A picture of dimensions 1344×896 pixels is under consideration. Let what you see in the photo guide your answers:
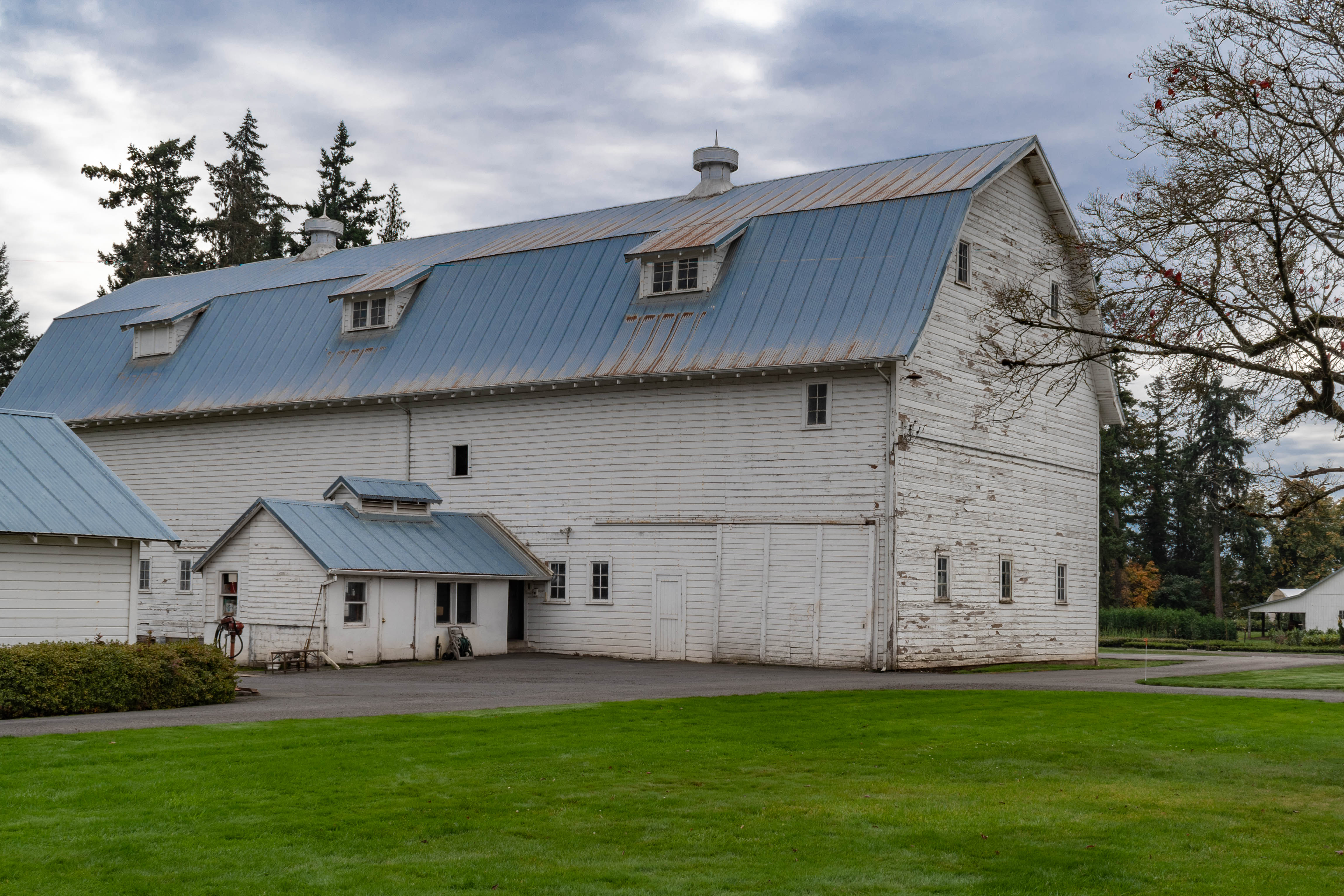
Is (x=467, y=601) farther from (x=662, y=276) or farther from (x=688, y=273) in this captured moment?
(x=688, y=273)

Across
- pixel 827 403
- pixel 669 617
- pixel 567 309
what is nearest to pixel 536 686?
pixel 669 617

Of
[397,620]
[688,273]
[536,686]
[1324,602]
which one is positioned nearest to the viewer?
[536,686]

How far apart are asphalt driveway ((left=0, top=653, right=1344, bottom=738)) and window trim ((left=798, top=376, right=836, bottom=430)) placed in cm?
512

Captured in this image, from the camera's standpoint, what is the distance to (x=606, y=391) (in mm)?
32000

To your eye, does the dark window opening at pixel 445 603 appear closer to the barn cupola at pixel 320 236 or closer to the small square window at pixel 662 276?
the small square window at pixel 662 276

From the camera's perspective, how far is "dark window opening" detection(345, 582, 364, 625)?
1159 inches

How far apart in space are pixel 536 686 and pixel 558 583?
975cm

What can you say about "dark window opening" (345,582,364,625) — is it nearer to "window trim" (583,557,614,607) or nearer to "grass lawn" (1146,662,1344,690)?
"window trim" (583,557,614,607)

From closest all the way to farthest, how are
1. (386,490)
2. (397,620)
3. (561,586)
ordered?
(397,620), (386,490), (561,586)

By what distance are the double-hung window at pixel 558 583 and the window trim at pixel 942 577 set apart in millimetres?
8911

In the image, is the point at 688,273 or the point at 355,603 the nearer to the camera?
the point at 355,603

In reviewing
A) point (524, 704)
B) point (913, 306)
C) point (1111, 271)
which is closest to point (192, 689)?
point (524, 704)

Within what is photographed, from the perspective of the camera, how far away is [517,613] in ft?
110

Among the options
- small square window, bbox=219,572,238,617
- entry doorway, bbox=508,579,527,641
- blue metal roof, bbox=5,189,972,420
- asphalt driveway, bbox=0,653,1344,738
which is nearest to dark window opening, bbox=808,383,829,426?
blue metal roof, bbox=5,189,972,420
